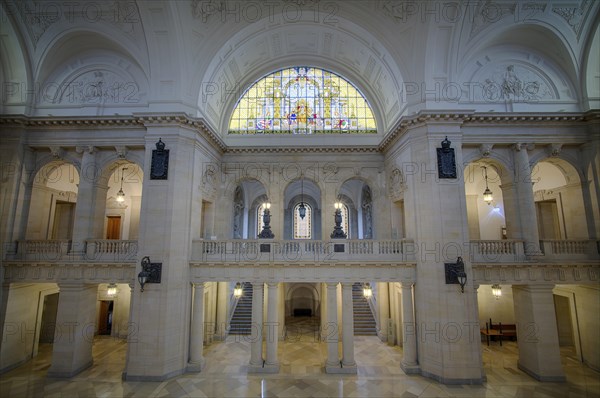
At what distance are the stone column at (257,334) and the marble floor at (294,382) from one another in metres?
0.44

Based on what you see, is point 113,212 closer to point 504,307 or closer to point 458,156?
point 458,156

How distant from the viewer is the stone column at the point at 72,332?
40.1ft

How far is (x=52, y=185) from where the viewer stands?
1570 cm

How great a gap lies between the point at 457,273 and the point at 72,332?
54.6ft

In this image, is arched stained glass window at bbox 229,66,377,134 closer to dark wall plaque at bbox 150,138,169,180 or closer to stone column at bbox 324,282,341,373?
dark wall plaque at bbox 150,138,169,180

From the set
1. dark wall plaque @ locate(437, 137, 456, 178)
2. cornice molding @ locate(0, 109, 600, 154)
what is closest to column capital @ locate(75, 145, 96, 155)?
cornice molding @ locate(0, 109, 600, 154)

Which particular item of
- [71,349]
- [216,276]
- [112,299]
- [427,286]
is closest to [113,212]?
[112,299]

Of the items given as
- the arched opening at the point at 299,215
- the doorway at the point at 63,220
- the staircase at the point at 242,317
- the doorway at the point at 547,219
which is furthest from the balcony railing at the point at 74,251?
the doorway at the point at 547,219

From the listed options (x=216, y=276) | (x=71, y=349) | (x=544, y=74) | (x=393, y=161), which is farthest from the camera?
(x=393, y=161)

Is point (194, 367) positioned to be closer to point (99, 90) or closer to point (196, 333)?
point (196, 333)

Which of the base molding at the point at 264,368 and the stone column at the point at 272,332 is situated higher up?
the stone column at the point at 272,332

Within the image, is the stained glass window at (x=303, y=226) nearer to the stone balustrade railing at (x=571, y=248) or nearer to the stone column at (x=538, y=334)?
the stone column at (x=538, y=334)

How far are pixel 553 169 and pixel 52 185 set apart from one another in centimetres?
2749

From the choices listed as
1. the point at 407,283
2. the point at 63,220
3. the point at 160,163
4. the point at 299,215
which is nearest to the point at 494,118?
the point at 407,283
